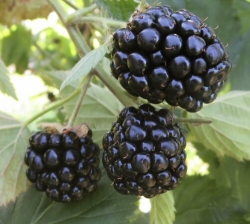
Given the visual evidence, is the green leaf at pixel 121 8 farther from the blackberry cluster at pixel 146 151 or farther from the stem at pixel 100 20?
the blackberry cluster at pixel 146 151

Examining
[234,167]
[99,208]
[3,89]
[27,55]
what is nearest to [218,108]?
[234,167]

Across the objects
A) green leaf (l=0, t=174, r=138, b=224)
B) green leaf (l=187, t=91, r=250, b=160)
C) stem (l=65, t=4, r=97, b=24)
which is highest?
stem (l=65, t=4, r=97, b=24)

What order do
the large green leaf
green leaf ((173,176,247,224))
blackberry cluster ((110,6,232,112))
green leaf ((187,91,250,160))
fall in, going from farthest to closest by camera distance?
the large green leaf, green leaf ((173,176,247,224)), green leaf ((187,91,250,160)), blackberry cluster ((110,6,232,112))

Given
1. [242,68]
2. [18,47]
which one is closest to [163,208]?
[242,68]

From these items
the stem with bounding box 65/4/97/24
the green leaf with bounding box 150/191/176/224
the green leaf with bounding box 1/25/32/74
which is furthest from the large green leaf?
the green leaf with bounding box 1/25/32/74

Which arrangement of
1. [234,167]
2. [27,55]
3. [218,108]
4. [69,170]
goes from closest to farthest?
[69,170], [218,108], [234,167], [27,55]

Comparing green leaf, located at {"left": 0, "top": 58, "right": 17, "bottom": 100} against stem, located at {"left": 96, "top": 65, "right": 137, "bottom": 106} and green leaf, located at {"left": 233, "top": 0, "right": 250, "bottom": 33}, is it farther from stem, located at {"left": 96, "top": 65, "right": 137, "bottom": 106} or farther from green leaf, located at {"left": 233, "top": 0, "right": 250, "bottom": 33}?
green leaf, located at {"left": 233, "top": 0, "right": 250, "bottom": 33}

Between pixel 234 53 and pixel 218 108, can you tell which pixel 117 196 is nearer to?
pixel 218 108
